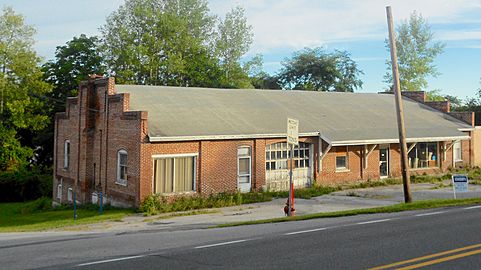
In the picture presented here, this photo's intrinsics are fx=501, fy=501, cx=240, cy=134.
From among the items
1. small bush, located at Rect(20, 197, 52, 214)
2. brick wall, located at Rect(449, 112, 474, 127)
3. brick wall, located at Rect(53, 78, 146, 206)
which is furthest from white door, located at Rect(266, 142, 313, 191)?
brick wall, located at Rect(449, 112, 474, 127)

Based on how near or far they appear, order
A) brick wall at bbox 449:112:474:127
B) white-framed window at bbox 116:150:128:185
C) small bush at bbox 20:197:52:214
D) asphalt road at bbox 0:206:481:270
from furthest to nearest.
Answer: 1. brick wall at bbox 449:112:474:127
2. small bush at bbox 20:197:52:214
3. white-framed window at bbox 116:150:128:185
4. asphalt road at bbox 0:206:481:270

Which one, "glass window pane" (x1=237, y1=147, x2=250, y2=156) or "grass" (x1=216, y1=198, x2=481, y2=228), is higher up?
"glass window pane" (x1=237, y1=147, x2=250, y2=156)

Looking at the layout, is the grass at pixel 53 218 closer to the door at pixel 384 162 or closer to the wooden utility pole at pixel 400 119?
the wooden utility pole at pixel 400 119

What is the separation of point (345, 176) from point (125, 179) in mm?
12588

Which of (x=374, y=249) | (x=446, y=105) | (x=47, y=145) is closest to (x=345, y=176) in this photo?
(x=446, y=105)

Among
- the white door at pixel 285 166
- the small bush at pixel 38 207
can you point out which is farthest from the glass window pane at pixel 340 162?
the small bush at pixel 38 207

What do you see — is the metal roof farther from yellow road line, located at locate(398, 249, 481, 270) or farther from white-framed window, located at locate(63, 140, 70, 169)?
yellow road line, located at locate(398, 249, 481, 270)

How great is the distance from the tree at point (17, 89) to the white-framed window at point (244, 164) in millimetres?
25058

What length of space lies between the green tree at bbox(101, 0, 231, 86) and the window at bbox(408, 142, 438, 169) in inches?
955

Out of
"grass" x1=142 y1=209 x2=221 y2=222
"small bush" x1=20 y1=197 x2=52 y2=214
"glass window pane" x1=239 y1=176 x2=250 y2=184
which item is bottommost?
"small bush" x1=20 y1=197 x2=52 y2=214

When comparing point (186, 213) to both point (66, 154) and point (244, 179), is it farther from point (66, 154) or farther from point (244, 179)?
point (66, 154)

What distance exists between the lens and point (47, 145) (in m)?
47.4

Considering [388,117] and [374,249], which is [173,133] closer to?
[374,249]

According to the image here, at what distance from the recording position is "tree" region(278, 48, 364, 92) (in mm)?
68250
